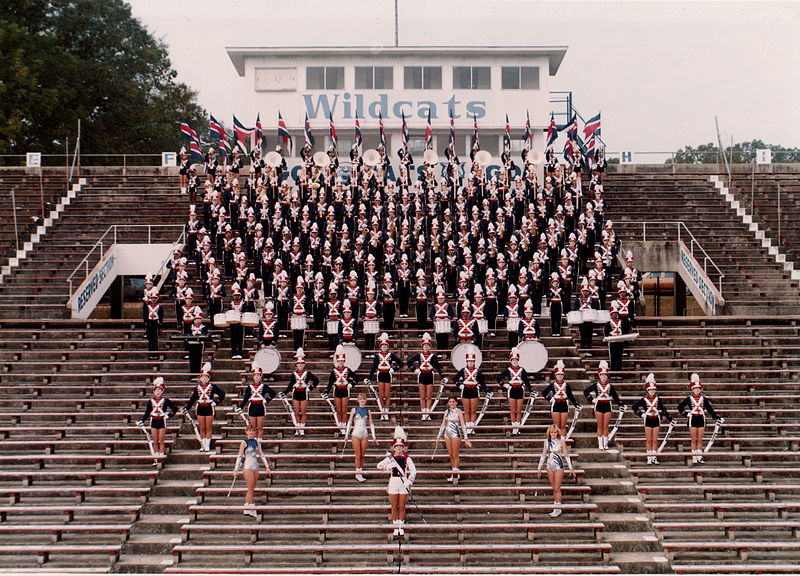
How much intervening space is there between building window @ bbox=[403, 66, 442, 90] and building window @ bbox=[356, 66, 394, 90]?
1.57 ft

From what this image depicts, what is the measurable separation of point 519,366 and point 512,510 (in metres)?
2.73

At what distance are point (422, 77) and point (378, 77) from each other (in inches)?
55.2

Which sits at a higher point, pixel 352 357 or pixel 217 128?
pixel 217 128

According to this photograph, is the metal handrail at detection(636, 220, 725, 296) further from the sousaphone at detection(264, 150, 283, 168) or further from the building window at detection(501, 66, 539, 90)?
the sousaphone at detection(264, 150, 283, 168)

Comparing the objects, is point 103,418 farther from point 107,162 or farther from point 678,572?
→ point 107,162

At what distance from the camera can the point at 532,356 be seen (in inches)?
609

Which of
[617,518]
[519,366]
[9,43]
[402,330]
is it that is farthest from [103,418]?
[9,43]

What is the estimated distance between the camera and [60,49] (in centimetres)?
4203

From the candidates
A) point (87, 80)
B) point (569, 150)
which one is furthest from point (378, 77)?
point (87, 80)

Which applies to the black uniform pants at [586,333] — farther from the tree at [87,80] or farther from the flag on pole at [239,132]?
the tree at [87,80]

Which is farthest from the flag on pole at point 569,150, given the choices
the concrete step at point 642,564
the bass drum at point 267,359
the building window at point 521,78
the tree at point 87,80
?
the tree at point 87,80

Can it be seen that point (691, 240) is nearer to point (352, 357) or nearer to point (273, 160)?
point (273, 160)

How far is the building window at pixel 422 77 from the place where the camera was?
28.5 meters

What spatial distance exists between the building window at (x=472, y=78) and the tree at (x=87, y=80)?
62.8ft
